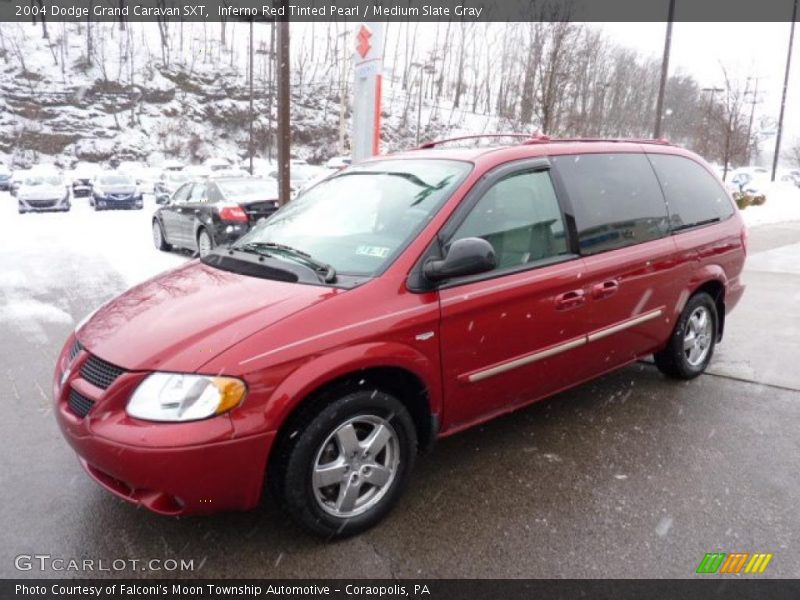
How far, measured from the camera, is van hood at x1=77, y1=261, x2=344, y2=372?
2551mm

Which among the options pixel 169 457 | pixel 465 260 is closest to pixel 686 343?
pixel 465 260

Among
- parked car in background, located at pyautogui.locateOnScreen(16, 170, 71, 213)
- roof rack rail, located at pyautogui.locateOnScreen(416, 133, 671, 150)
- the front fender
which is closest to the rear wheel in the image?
roof rack rail, located at pyautogui.locateOnScreen(416, 133, 671, 150)

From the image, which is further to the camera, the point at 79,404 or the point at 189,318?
the point at 189,318

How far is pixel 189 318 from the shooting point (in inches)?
110

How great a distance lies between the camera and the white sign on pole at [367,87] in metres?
8.13

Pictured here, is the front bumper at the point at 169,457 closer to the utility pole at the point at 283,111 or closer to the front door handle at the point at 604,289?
the front door handle at the point at 604,289

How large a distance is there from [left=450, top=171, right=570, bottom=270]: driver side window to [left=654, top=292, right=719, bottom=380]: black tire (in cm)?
154

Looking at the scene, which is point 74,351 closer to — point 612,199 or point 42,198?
point 612,199

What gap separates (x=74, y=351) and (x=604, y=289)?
2.84 meters

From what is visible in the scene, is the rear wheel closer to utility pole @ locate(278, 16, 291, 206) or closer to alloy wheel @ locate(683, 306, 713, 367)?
utility pole @ locate(278, 16, 291, 206)

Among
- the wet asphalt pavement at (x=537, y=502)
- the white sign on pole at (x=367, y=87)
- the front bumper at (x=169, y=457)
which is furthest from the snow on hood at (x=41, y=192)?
the front bumper at (x=169, y=457)

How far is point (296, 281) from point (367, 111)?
5.78 metres

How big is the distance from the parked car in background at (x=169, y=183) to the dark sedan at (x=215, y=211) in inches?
581

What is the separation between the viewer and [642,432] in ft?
12.9
